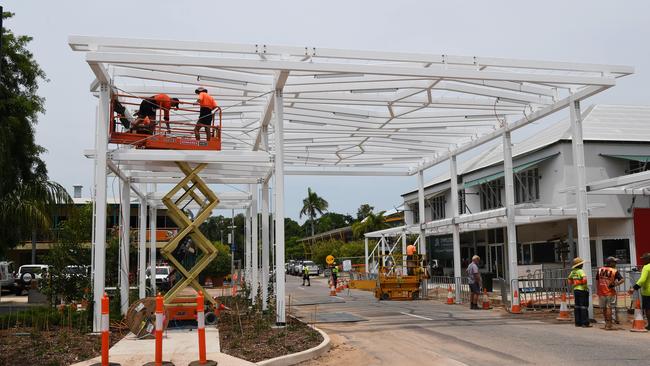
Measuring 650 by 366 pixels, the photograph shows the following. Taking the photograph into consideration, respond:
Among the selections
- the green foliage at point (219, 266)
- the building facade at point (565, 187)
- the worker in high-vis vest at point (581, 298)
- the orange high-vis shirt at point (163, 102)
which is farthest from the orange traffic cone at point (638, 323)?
the green foliage at point (219, 266)

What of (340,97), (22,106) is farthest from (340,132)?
(22,106)

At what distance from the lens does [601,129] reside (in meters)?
28.1

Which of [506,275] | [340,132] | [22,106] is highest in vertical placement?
[22,106]

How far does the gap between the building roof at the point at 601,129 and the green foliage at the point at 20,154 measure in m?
21.3

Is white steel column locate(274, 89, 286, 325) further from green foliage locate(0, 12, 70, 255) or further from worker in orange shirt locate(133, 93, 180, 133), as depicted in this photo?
green foliage locate(0, 12, 70, 255)

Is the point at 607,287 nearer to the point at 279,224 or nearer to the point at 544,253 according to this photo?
the point at 279,224

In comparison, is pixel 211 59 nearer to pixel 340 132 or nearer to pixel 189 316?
pixel 189 316

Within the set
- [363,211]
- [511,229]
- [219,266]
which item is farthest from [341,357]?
[363,211]

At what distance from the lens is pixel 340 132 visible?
21.0 m

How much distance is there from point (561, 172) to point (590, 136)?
2.04 metres

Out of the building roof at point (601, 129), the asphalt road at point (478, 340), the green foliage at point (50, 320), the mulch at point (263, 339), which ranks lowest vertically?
the asphalt road at point (478, 340)

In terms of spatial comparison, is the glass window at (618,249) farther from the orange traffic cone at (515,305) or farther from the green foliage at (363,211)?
the green foliage at (363,211)

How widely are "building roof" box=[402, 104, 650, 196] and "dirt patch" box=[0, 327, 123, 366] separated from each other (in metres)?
21.6

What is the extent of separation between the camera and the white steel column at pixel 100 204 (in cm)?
1284
